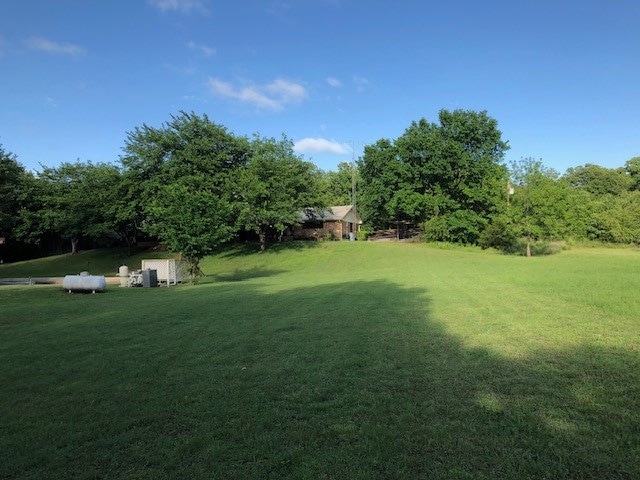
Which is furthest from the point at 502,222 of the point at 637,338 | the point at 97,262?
the point at 97,262

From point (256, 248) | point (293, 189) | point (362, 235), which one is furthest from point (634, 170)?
point (256, 248)

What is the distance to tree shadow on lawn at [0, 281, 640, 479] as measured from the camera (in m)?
3.20

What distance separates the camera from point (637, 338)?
6.31 m

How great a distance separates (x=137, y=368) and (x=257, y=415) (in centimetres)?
272

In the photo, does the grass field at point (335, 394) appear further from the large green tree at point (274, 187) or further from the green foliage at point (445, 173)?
the green foliage at point (445, 173)

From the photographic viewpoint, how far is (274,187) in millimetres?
41312

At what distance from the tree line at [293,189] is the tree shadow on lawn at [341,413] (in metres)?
30.0

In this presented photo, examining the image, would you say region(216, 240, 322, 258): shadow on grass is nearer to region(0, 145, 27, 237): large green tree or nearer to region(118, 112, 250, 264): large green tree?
region(118, 112, 250, 264): large green tree

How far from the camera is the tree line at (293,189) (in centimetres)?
3756

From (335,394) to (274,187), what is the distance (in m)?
37.5

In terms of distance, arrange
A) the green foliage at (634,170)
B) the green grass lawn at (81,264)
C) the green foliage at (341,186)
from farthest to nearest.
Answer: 1. the green foliage at (341,186)
2. the green foliage at (634,170)
3. the green grass lawn at (81,264)

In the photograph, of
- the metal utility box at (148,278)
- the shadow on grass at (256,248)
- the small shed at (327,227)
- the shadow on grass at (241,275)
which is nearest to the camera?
the metal utility box at (148,278)

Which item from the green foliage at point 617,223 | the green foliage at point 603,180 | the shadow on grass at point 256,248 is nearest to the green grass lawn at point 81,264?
the shadow on grass at point 256,248

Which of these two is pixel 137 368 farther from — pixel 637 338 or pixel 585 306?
pixel 585 306
